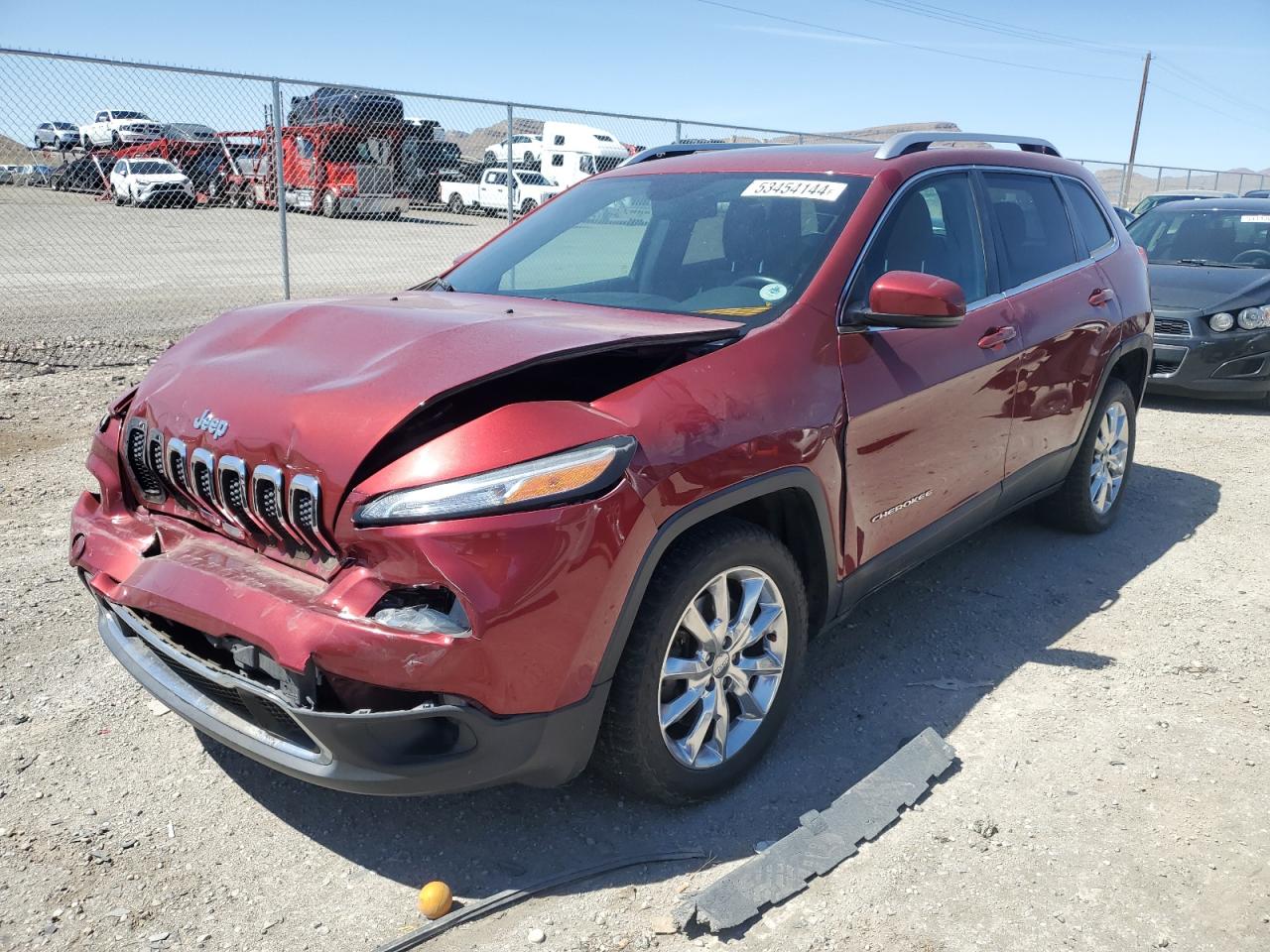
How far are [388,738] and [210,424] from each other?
96 cm

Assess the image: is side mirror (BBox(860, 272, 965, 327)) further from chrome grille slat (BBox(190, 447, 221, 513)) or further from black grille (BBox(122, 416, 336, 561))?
chrome grille slat (BBox(190, 447, 221, 513))

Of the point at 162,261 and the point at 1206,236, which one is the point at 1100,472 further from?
the point at 162,261

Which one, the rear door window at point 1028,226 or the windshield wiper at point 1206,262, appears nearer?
the rear door window at point 1028,226

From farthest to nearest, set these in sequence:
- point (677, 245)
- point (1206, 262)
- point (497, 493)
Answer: point (1206, 262) < point (677, 245) < point (497, 493)

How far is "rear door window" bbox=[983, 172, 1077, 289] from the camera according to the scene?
4090 mm

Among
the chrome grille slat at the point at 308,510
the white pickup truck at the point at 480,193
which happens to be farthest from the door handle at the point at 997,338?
the white pickup truck at the point at 480,193

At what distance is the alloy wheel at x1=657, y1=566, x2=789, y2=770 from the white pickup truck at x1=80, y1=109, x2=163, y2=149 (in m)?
8.46

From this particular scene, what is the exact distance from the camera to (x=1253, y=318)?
807 centimetres

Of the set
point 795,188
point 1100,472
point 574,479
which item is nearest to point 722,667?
point 574,479

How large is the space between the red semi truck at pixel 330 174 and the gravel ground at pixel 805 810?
7327mm

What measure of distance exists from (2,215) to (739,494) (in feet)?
37.7

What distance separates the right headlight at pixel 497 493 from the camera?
222cm

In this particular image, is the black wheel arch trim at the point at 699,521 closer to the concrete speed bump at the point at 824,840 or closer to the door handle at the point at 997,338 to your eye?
the concrete speed bump at the point at 824,840

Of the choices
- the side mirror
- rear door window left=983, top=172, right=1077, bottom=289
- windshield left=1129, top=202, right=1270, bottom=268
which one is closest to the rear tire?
rear door window left=983, top=172, right=1077, bottom=289
